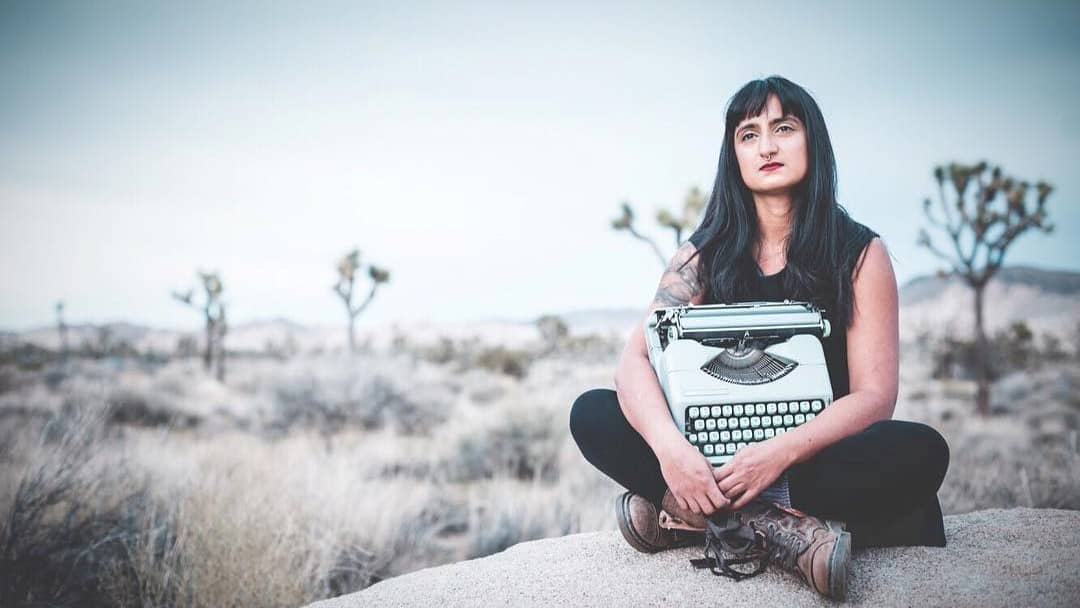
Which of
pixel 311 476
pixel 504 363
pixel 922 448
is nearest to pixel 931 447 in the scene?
pixel 922 448

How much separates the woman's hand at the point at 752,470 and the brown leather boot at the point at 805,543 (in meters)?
0.12

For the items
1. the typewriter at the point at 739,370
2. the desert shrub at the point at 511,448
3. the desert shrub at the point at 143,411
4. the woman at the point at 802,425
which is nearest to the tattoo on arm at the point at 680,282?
the woman at the point at 802,425

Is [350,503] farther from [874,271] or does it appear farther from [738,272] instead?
[874,271]

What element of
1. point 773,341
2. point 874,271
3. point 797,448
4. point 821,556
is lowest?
point 821,556

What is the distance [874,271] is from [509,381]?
1543 cm

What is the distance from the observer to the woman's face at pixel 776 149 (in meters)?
2.75

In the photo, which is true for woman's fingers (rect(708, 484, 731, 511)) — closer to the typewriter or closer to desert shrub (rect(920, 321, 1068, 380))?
the typewriter

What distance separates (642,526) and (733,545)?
0.37 meters

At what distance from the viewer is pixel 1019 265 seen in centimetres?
6000

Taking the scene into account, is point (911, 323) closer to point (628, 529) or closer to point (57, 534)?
point (628, 529)

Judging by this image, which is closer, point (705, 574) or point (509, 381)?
point (705, 574)

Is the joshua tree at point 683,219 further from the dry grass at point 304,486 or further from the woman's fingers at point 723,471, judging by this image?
the woman's fingers at point 723,471

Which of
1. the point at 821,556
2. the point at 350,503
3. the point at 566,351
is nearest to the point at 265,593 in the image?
the point at 350,503

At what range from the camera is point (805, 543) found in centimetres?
217
